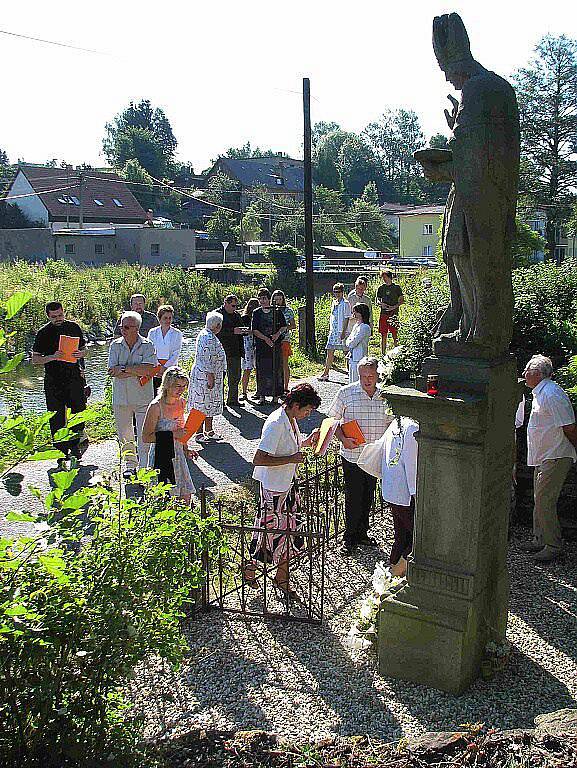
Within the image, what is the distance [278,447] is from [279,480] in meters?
0.28

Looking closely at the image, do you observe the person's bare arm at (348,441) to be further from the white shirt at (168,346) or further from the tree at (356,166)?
the tree at (356,166)

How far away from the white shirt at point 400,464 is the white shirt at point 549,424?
1377 mm

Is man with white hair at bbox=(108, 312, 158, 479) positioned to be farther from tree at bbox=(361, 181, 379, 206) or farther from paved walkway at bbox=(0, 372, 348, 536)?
tree at bbox=(361, 181, 379, 206)

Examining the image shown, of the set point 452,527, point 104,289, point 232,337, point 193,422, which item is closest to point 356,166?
point 104,289

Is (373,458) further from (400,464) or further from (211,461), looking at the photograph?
(211,461)

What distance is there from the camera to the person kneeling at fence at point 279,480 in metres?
5.71

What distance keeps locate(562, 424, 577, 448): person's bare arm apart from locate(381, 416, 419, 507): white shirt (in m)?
1.56

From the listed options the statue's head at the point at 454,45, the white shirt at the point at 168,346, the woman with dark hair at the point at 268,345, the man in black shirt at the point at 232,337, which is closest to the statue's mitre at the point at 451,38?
the statue's head at the point at 454,45

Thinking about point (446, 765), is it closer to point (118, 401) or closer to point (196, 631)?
Result: point (196, 631)

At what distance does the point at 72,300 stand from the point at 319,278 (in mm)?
11054

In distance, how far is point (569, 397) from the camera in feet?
23.1

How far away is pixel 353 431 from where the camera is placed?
6.71 meters

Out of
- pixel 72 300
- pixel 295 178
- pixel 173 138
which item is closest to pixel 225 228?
pixel 295 178

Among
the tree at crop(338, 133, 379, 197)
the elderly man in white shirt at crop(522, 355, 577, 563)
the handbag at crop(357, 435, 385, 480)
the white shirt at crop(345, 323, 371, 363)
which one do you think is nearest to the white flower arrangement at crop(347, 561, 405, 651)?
the handbag at crop(357, 435, 385, 480)
